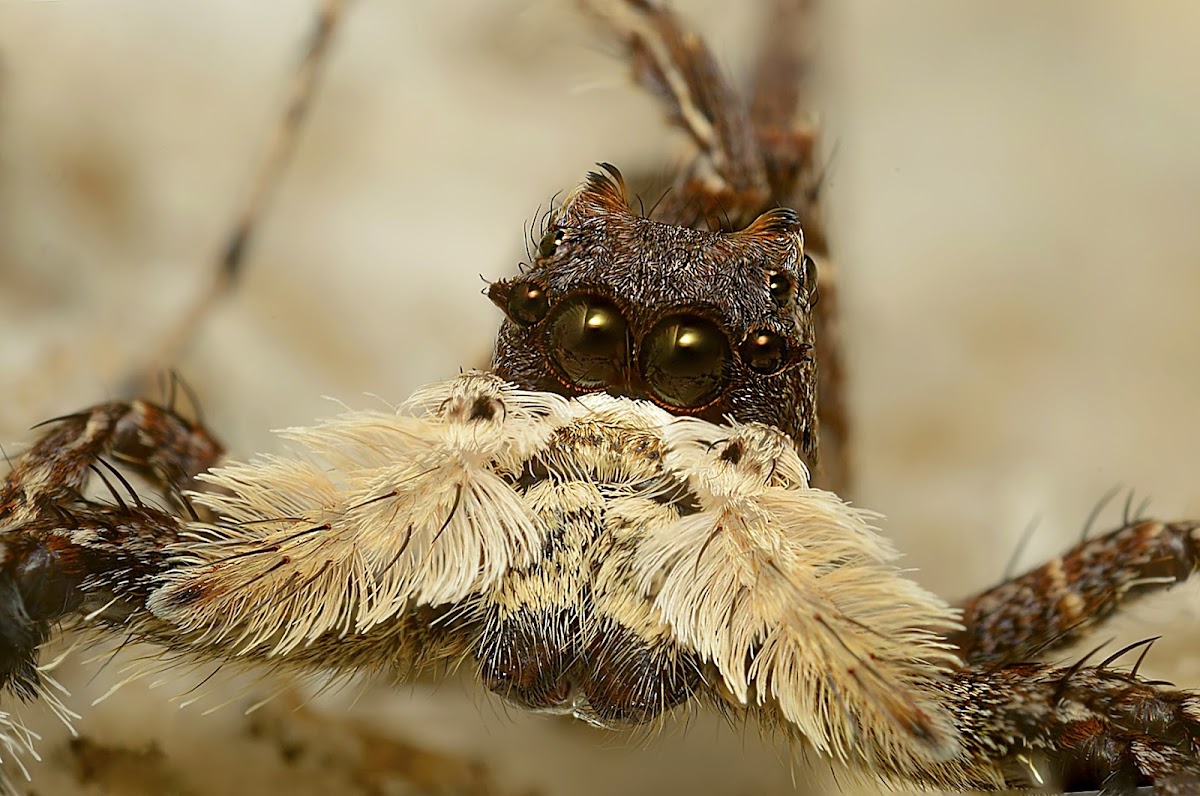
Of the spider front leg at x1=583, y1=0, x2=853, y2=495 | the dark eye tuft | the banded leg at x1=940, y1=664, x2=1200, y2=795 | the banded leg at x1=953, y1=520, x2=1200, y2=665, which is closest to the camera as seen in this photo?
the banded leg at x1=940, y1=664, x2=1200, y2=795

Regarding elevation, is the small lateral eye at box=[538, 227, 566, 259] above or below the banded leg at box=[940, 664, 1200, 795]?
above

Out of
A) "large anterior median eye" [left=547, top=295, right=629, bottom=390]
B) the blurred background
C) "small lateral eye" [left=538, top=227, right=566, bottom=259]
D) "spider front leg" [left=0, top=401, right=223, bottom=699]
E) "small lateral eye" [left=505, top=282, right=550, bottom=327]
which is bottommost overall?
"spider front leg" [left=0, top=401, right=223, bottom=699]

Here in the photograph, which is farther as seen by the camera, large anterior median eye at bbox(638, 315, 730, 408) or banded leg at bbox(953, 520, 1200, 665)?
banded leg at bbox(953, 520, 1200, 665)

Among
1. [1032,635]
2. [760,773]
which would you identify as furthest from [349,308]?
[1032,635]


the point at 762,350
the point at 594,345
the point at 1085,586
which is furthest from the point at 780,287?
the point at 1085,586

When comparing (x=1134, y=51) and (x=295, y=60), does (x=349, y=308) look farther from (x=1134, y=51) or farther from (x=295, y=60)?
(x=1134, y=51)

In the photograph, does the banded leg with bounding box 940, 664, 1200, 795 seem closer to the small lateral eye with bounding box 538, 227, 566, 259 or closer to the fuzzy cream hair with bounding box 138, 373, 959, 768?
the fuzzy cream hair with bounding box 138, 373, 959, 768

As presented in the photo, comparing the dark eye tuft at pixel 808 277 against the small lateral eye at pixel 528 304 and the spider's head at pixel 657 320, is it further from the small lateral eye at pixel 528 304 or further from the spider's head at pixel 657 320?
the small lateral eye at pixel 528 304

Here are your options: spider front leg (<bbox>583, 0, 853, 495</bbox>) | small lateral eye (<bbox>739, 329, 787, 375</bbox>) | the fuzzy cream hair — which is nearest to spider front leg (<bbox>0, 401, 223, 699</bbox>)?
the fuzzy cream hair

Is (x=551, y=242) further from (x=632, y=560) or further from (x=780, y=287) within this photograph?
(x=632, y=560)
